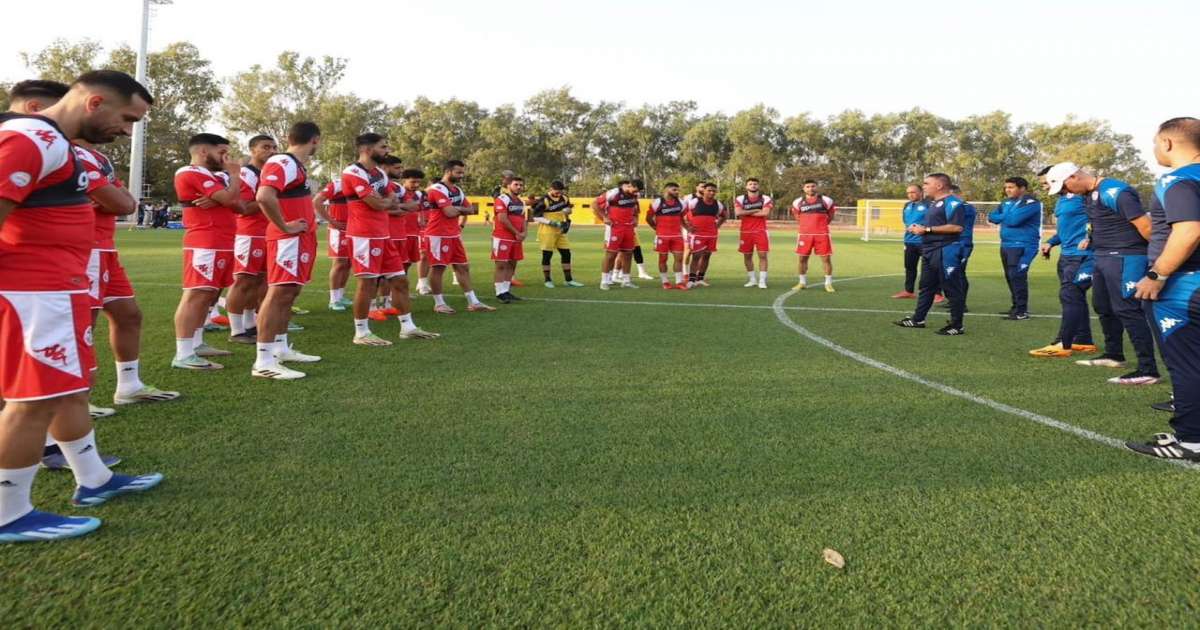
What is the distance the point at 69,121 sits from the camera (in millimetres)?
2869

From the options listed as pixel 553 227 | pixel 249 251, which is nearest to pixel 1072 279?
pixel 553 227

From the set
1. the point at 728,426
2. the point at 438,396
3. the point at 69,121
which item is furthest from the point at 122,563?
the point at 728,426

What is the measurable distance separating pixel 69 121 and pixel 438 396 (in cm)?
278

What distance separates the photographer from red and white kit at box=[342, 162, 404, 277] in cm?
702

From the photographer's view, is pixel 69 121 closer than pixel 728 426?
Yes

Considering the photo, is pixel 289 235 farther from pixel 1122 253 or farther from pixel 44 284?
pixel 1122 253

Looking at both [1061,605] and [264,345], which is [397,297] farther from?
[1061,605]

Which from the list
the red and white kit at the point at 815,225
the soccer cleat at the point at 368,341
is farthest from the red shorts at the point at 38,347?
the red and white kit at the point at 815,225

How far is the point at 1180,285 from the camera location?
3.98 meters

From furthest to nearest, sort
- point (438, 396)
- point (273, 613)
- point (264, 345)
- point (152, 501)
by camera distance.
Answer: point (264, 345) → point (438, 396) → point (152, 501) → point (273, 613)

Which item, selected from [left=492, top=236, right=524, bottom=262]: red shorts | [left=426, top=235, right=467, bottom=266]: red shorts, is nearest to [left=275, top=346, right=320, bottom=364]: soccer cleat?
[left=426, top=235, right=467, bottom=266]: red shorts

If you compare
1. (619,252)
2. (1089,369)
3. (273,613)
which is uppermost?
(619,252)

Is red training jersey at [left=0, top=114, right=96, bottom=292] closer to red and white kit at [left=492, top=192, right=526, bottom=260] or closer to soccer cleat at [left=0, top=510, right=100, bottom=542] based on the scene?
soccer cleat at [left=0, top=510, right=100, bottom=542]

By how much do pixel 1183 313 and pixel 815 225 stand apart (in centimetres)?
904
